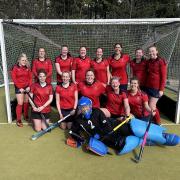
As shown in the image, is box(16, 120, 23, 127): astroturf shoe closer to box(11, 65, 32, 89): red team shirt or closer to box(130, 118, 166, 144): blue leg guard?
box(11, 65, 32, 89): red team shirt

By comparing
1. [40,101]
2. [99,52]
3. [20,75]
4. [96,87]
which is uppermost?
[99,52]

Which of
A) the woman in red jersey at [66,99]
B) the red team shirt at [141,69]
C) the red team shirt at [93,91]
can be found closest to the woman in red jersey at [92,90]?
the red team shirt at [93,91]

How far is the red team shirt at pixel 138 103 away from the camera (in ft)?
13.5

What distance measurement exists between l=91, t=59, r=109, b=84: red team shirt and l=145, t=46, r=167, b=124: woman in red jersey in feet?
2.33

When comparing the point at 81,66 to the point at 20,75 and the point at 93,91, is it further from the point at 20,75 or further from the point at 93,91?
the point at 20,75

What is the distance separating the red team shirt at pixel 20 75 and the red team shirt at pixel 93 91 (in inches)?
39.5

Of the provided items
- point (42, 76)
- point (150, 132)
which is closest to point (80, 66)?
point (42, 76)

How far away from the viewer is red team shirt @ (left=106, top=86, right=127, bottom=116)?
414 cm

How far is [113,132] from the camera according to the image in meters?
3.74

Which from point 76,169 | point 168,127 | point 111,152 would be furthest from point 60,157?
point 168,127

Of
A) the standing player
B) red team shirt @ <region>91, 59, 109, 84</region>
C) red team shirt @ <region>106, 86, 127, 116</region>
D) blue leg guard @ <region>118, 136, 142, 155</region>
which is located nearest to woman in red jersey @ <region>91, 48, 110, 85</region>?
red team shirt @ <region>91, 59, 109, 84</region>

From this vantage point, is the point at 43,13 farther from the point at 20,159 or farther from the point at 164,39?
the point at 20,159

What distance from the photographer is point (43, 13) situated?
11.2 meters

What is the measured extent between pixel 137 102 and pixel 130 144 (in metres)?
0.76
